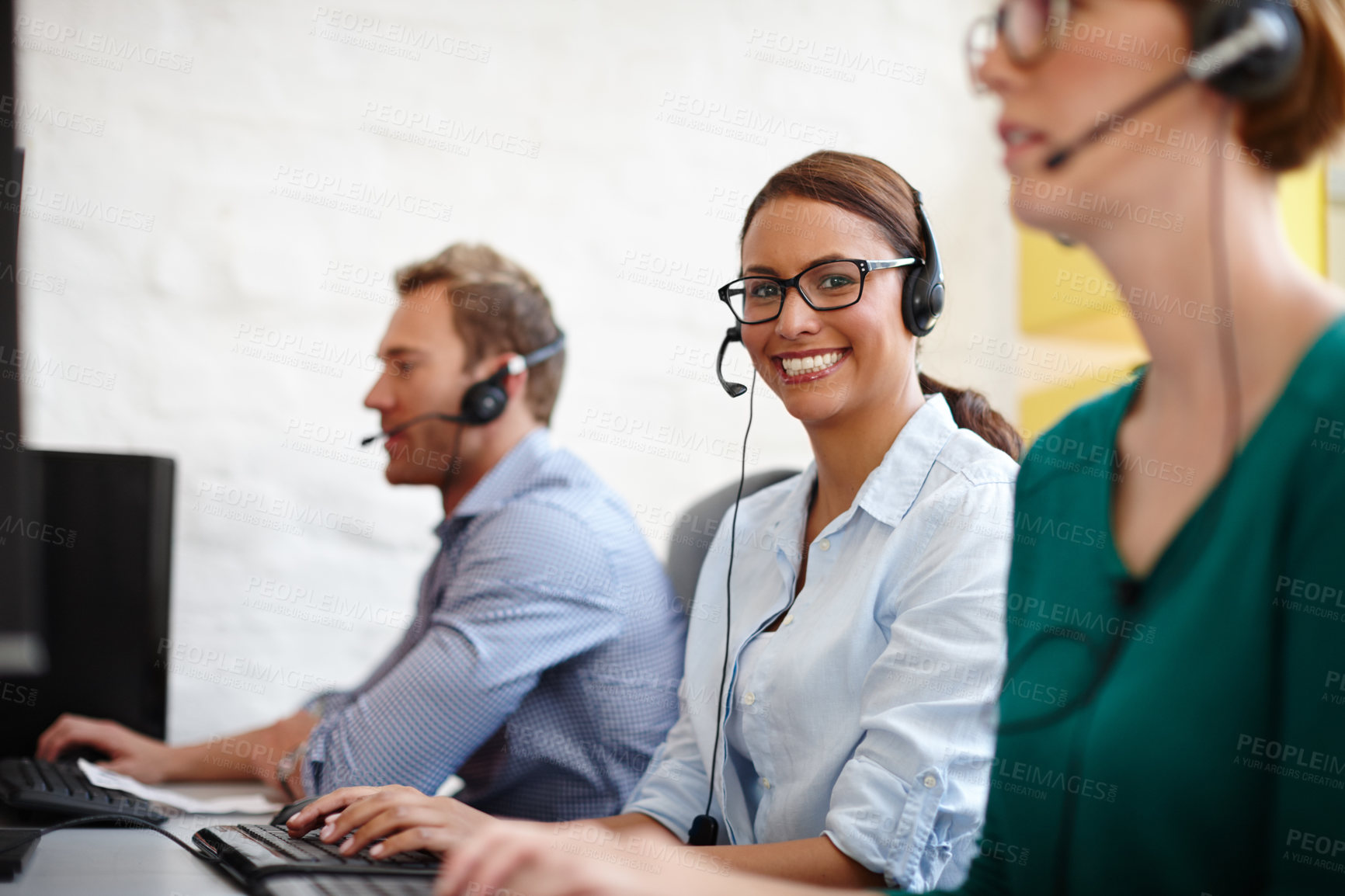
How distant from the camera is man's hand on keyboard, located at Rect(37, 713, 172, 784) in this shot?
1494 mm

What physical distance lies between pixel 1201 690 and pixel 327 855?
64 cm

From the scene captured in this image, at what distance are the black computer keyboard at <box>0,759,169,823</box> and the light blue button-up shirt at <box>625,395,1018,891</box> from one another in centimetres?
52

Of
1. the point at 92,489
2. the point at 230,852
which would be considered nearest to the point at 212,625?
the point at 92,489

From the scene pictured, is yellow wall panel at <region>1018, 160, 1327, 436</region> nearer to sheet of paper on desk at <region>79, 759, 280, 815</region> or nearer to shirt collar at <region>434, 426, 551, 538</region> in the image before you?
shirt collar at <region>434, 426, 551, 538</region>

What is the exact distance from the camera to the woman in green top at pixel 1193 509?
542 millimetres

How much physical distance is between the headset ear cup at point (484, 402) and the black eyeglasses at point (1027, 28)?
115cm

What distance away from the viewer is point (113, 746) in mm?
1512

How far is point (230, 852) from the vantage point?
0.88m

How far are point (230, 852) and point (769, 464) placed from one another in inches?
69.5

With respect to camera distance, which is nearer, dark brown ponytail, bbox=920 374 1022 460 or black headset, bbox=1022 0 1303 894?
black headset, bbox=1022 0 1303 894
